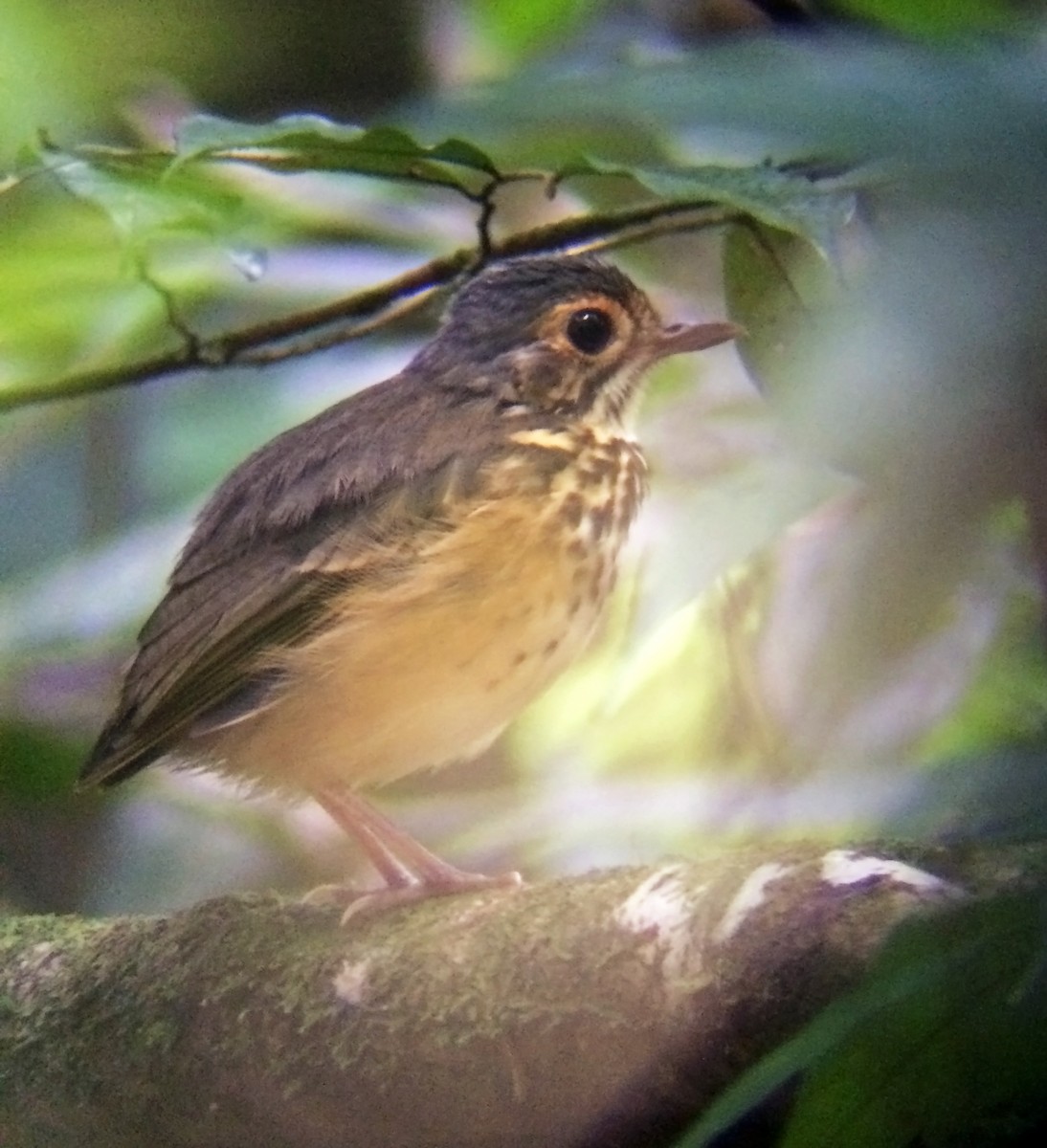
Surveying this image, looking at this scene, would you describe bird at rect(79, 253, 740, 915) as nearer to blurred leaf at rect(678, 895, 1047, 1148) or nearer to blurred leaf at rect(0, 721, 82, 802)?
blurred leaf at rect(0, 721, 82, 802)

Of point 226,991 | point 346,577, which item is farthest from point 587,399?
point 226,991

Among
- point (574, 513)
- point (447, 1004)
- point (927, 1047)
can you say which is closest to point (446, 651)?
point (574, 513)

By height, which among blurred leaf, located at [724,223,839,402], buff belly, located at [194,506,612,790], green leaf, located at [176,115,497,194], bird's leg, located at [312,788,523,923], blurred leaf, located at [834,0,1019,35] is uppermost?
blurred leaf, located at [834,0,1019,35]

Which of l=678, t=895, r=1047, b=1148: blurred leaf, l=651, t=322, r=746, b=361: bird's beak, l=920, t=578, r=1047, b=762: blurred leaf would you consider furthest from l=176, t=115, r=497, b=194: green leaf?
l=678, t=895, r=1047, b=1148: blurred leaf

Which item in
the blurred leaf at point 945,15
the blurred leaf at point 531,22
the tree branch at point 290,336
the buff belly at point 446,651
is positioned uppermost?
the blurred leaf at point 945,15

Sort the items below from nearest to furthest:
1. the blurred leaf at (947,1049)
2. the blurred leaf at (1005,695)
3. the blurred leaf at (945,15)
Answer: the blurred leaf at (947,1049) → the blurred leaf at (945,15) → the blurred leaf at (1005,695)

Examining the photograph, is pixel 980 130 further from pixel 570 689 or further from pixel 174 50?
pixel 174 50

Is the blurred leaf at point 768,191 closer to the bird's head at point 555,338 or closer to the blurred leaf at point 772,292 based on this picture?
the blurred leaf at point 772,292

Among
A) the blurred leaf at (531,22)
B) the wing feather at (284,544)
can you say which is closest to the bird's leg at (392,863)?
the wing feather at (284,544)
